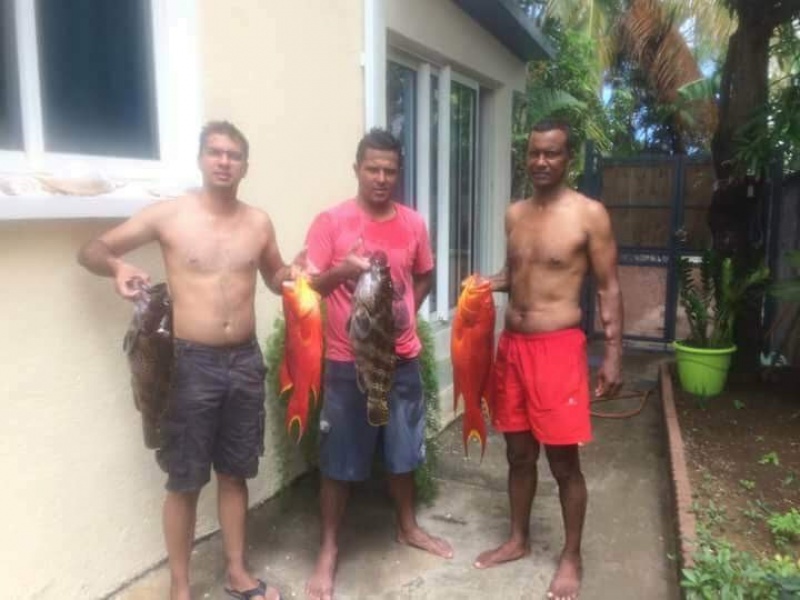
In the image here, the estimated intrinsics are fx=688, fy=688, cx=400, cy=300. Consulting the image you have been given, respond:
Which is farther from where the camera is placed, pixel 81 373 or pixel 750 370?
pixel 750 370

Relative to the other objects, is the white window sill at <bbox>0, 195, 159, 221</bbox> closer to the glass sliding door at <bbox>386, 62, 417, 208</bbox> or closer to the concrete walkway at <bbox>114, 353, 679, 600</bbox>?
the concrete walkway at <bbox>114, 353, 679, 600</bbox>

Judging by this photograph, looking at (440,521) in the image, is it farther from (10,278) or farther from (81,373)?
(10,278)

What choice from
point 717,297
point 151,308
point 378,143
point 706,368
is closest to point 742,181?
point 717,297

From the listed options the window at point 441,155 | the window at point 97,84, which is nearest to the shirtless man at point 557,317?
the window at point 97,84

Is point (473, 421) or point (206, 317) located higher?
point (206, 317)

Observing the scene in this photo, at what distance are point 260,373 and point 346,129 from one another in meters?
2.16

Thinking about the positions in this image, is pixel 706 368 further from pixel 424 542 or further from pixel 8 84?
pixel 8 84

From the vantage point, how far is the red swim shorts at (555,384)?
309 cm

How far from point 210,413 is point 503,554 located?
1.68 meters

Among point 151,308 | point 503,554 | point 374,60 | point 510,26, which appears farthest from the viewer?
point 510,26

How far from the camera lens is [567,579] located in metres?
3.22

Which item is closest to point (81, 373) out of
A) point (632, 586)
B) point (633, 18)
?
point (632, 586)

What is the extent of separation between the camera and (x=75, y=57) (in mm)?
2938

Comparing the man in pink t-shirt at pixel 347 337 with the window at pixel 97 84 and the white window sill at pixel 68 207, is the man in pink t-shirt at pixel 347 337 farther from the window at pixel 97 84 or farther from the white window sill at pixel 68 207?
the window at pixel 97 84
